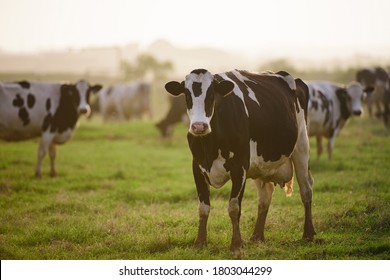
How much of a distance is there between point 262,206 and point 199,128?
186 centimetres

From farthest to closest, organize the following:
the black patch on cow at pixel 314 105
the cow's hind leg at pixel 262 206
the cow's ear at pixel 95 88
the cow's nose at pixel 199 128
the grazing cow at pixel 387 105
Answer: the grazing cow at pixel 387 105 → the cow's ear at pixel 95 88 → the black patch on cow at pixel 314 105 → the cow's hind leg at pixel 262 206 → the cow's nose at pixel 199 128

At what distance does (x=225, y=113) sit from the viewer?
6574 mm

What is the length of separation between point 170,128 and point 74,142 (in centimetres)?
346

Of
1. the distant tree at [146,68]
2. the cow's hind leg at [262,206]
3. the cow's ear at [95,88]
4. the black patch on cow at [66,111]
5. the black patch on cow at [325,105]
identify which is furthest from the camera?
the distant tree at [146,68]

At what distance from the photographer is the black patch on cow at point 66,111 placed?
44.6 ft

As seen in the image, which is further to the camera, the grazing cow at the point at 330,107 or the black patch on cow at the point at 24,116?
the grazing cow at the point at 330,107

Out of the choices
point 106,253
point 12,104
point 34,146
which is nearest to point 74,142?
point 34,146

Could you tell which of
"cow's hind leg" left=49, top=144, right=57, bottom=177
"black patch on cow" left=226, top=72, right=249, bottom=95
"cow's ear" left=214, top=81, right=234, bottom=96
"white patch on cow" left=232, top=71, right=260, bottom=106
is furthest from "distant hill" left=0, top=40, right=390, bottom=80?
"cow's ear" left=214, top=81, right=234, bottom=96

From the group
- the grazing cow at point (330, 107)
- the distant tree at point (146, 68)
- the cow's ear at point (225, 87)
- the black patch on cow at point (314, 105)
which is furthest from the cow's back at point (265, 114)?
the distant tree at point (146, 68)

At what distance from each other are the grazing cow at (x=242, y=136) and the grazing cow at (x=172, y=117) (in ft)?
44.2

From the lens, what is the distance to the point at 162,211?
9148mm

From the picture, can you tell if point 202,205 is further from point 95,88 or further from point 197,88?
point 95,88

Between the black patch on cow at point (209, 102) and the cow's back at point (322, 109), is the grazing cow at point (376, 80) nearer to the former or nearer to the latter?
the cow's back at point (322, 109)

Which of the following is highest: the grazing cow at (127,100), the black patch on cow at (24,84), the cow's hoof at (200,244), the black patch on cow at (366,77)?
the black patch on cow at (24,84)
